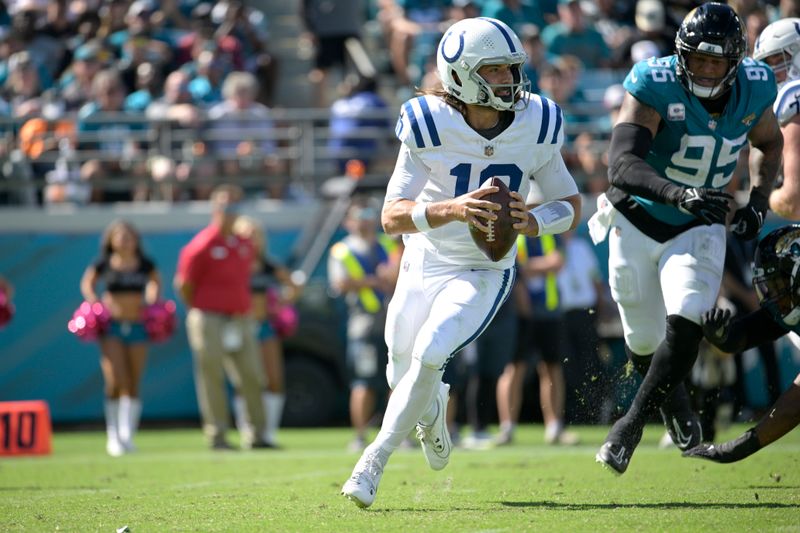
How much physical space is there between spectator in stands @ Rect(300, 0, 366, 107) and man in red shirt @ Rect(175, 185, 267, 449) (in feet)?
15.5

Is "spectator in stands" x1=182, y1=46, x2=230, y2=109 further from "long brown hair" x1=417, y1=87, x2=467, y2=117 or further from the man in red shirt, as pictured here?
"long brown hair" x1=417, y1=87, x2=467, y2=117

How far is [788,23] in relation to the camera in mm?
6344

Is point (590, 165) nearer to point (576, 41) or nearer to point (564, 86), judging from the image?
point (564, 86)

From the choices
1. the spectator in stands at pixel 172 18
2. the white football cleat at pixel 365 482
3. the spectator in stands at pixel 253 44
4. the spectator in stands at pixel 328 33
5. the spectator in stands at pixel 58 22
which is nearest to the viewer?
the white football cleat at pixel 365 482

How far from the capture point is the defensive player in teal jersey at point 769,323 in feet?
17.8

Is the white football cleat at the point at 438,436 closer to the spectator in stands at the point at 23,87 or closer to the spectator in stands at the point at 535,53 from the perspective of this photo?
the spectator in stands at the point at 535,53

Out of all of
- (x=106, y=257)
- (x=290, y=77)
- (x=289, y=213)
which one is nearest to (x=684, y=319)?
(x=106, y=257)

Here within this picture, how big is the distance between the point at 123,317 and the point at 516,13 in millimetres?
6145

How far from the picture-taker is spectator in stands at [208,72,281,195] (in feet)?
41.4

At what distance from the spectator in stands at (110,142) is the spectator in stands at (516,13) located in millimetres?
3953

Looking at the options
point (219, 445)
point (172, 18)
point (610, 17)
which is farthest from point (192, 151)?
point (610, 17)

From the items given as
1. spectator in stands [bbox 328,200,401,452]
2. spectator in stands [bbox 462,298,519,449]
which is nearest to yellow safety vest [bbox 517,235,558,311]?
spectator in stands [bbox 462,298,519,449]

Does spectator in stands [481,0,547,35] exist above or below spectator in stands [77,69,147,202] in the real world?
above

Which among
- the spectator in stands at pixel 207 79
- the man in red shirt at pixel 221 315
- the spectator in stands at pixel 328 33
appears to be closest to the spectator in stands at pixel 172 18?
the spectator in stands at pixel 207 79
